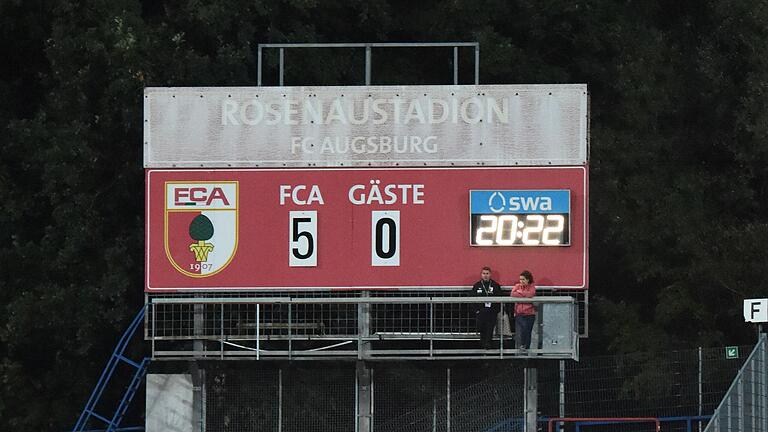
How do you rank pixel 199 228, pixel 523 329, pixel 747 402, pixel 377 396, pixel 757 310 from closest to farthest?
pixel 757 310, pixel 747 402, pixel 523 329, pixel 199 228, pixel 377 396

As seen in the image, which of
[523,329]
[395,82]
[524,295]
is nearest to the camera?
[524,295]

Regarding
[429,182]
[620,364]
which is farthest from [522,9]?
[429,182]

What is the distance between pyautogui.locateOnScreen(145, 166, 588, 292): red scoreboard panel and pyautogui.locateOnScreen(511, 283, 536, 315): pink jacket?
350mm

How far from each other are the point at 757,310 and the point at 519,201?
3.74 metres

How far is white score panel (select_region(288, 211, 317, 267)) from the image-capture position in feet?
79.4

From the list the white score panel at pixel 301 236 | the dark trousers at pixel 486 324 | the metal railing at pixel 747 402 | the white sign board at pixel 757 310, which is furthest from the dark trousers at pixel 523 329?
the white sign board at pixel 757 310

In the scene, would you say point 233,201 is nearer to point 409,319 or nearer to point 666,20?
point 409,319

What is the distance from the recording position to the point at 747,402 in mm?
23375

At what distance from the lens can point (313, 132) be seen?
24.4 metres

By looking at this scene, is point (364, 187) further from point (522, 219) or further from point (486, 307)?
point (486, 307)

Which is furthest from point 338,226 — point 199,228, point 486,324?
point 486,324

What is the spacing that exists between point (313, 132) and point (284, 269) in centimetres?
186

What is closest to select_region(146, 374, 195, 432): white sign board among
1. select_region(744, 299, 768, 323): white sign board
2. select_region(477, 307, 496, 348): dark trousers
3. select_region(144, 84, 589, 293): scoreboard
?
select_region(144, 84, 589, 293): scoreboard

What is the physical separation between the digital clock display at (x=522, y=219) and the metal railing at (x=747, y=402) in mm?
2814
